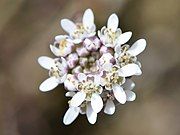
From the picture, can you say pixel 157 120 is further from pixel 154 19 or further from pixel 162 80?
pixel 154 19

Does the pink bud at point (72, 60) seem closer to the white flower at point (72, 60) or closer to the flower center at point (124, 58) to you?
the white flower at point (72, 60)

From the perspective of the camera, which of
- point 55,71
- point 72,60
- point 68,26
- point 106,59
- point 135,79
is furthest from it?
point 135,79

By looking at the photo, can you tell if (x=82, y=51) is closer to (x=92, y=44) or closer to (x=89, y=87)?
(x=92, y=44)

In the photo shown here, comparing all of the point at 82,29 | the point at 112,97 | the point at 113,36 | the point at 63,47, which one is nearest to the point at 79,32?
the point at 82,29

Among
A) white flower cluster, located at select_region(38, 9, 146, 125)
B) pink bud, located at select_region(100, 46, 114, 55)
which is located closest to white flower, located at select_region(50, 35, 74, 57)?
white flower cluster, located at select_region(38, 9, 146, 125)

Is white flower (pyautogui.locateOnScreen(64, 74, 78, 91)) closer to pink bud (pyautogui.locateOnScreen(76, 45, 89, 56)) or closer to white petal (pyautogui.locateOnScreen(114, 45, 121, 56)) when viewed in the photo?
pink bud (pyautogui.locateOnScreen(76, 45, 89, 56))
